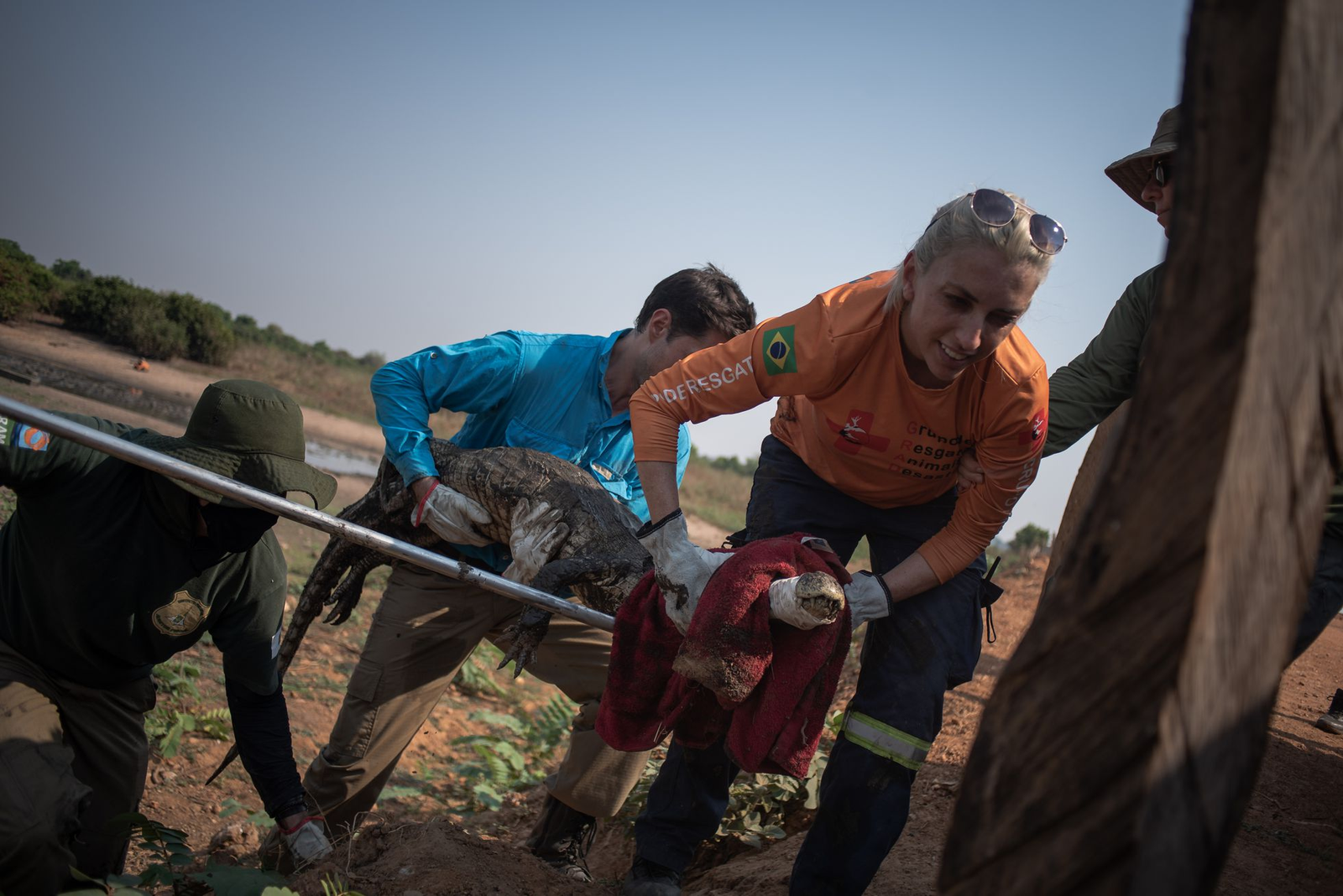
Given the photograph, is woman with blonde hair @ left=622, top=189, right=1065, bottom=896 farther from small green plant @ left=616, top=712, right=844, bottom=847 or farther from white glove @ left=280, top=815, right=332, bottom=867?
white glove @ left=280, top=815, right=332, bottom=867

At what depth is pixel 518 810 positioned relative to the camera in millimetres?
5262

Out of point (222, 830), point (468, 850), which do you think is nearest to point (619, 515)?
point (468, 850)

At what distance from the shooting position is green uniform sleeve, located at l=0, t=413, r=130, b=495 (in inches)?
104

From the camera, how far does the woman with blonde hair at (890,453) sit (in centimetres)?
240

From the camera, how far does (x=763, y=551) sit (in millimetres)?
2521

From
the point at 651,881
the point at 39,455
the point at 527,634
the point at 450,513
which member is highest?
the point at 450,513

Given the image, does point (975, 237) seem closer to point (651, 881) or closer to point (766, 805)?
point (651, 881)

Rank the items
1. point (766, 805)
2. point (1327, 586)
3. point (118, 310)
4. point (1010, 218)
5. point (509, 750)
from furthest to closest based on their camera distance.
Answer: point (118, 310)
point (509, 750)
point (766, 805)
point (1327, 586)
point (1010, 218)

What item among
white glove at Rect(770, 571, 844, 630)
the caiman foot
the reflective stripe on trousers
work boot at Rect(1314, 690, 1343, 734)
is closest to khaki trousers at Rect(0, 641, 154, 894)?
the caiman foot

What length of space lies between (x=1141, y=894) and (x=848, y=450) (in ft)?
6.41

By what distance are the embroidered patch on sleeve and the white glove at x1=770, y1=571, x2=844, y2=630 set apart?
2.26m

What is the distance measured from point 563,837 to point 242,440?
217 centimetres

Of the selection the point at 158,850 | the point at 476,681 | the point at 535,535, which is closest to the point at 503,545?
the point at 535,535

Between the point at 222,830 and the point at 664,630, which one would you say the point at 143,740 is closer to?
the point at 222,830
